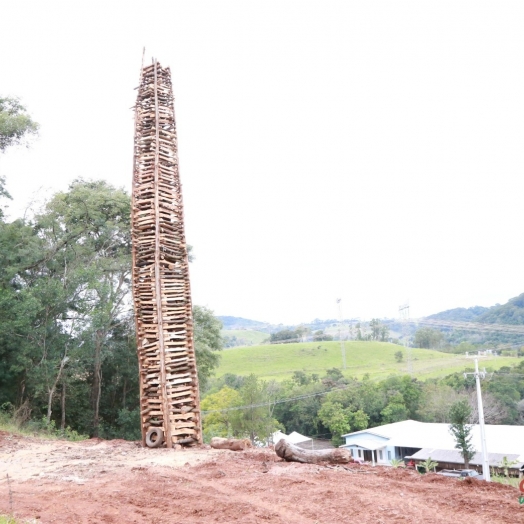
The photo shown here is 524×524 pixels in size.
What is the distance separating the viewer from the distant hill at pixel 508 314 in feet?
175

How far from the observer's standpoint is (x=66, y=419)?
1330 centimetres

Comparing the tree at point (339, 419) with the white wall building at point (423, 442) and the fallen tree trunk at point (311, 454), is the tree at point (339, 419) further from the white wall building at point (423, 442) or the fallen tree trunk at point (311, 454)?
the fallen tree trunk at point (311, 454)

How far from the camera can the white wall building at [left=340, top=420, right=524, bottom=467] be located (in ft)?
75.3

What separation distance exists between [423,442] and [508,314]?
3585 cm

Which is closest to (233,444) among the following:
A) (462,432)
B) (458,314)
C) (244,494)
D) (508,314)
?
(244,494)

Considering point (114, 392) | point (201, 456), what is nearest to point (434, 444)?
point (114, 392)

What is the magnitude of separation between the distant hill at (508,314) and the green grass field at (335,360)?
24.0 ft

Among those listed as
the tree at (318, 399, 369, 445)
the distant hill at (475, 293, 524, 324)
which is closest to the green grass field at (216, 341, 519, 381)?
the distant hill at (475, 293, 524, 324)

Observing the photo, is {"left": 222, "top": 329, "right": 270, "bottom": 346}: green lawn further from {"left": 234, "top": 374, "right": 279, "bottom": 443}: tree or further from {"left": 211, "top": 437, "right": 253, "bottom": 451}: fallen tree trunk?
{"left": 211, "top": 437, "right": 253, "bottom": 451}: fallen tree trunk

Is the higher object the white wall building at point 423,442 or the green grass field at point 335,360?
the green grass field at point 335,360

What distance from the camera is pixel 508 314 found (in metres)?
55.2

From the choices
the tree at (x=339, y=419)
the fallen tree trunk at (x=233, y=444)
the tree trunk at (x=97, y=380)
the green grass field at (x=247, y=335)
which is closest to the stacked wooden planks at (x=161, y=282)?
the fallen tree trunk at (x=233, y=444)

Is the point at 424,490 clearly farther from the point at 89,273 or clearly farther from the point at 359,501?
the point at 89,273

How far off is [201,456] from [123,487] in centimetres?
168
